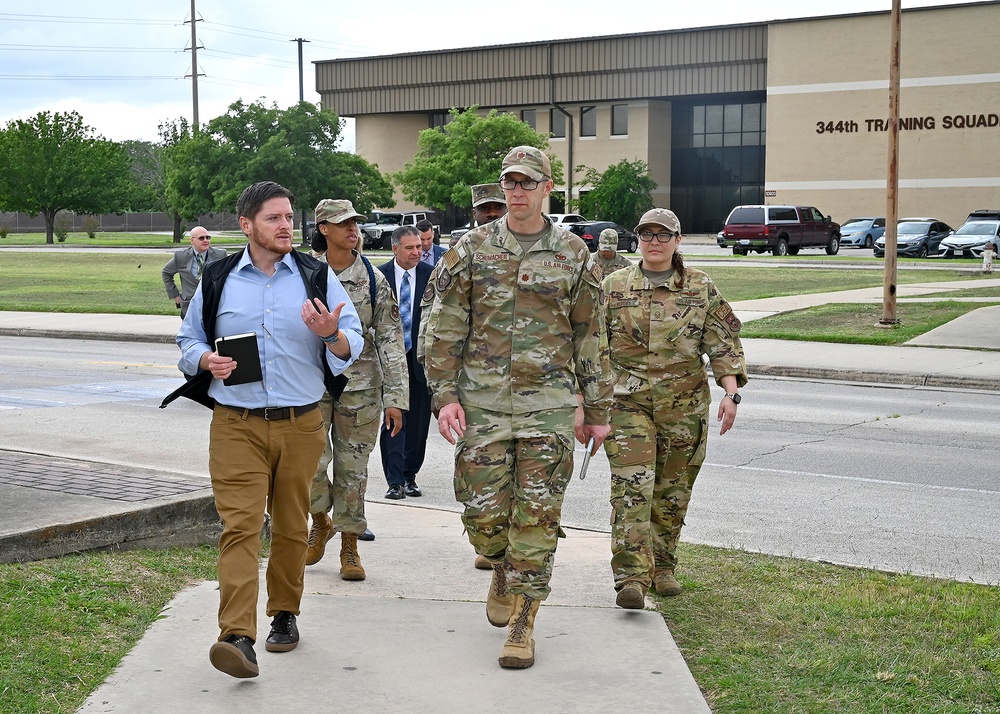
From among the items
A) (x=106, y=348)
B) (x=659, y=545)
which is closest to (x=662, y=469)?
(x=659, y=545)

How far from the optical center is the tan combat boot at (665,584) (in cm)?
603

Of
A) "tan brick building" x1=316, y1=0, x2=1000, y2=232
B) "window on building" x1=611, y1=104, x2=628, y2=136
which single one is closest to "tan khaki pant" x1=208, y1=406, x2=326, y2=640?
"tan brick building" x1=316, y1=0, x2=1000, y2=232

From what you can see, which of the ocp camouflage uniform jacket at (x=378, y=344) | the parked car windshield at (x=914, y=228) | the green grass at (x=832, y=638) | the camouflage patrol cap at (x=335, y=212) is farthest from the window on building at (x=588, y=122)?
the green grass at (x=832, y=638)

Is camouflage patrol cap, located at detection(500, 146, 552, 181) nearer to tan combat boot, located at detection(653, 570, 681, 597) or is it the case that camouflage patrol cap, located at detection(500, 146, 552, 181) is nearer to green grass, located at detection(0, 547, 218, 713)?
tan combat boot, located at detection(653, 570, 681, 597)

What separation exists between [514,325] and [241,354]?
113 cm

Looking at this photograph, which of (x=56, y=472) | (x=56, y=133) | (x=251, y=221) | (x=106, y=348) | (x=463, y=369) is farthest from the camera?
(x=56, y=133)

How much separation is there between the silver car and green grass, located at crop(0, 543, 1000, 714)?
40.7m

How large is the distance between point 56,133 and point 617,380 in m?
72.0

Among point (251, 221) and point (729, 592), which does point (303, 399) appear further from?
point (729, 592)

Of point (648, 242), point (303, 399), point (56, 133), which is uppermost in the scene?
point (56, 133)

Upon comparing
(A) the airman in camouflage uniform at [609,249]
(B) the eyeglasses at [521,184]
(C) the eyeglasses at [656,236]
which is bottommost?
(A) the airman in camouflage uniform at [609,249]

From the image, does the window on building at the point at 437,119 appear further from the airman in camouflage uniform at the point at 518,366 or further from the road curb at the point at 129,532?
the airman in camouflage uniform at the point at 518,366

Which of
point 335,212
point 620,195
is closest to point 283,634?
point 335,212

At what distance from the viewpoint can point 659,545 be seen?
6.04m
